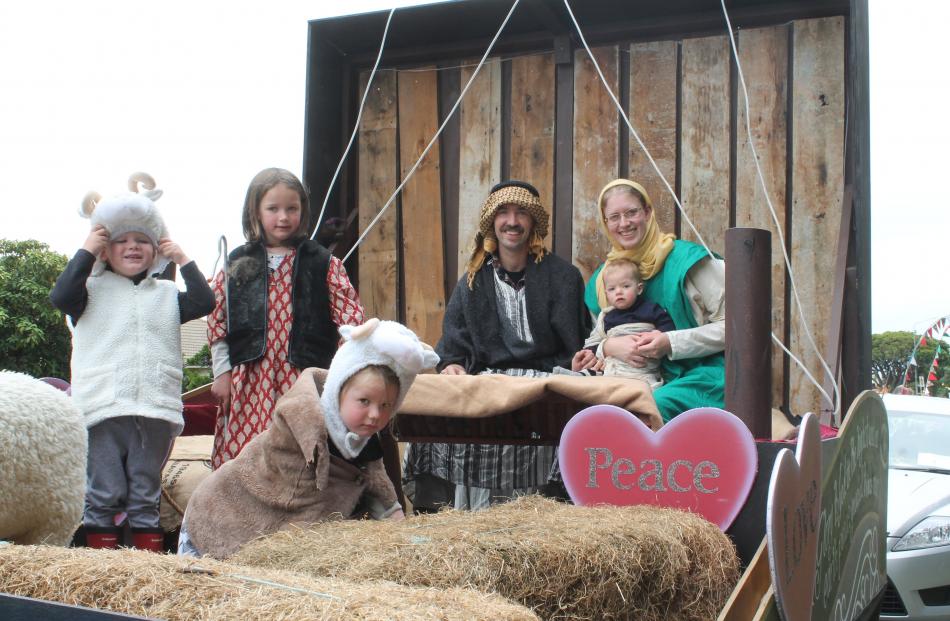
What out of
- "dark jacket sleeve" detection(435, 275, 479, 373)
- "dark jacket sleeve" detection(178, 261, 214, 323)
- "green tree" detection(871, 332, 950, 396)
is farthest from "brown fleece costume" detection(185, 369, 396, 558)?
"green tree" detection(871, 332, 950, 396)

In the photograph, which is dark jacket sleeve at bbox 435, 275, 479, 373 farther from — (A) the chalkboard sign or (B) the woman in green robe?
(A) the chalkboard sign

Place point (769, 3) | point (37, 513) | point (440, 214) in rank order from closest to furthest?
1. point (37, 513)
2. point (769, 3)
3. point (440, 214)

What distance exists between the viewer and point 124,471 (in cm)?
323

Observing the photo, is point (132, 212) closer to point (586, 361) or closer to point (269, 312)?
point (269, 312)

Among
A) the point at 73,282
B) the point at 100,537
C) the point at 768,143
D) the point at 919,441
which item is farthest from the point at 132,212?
the point at 919,441

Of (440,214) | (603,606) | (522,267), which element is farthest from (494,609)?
(440,214)

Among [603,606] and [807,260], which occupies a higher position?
[807,260]

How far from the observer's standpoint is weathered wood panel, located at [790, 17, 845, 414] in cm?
Answer: 456

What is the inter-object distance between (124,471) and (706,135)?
124 inches

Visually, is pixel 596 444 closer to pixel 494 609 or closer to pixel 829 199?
pixel 494 609

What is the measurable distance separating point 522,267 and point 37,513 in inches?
110

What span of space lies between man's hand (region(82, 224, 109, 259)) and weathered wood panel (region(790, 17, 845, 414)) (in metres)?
3.08

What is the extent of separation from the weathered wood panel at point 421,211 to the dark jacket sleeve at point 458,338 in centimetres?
87

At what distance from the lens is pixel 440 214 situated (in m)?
5.29
